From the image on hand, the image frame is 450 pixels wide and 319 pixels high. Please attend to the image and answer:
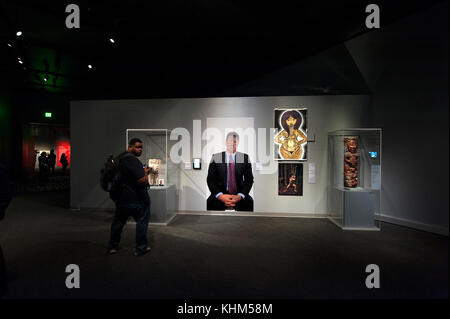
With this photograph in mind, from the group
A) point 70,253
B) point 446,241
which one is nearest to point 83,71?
point 70,253

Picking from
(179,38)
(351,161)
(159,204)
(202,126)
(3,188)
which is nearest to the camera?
(3,188)

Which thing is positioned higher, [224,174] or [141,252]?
[224,174]

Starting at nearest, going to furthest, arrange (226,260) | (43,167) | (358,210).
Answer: (226,260) < (358,210) < (43,167)

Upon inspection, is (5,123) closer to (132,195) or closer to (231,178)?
(132,195)

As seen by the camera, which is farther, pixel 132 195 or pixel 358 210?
pixel 358 210

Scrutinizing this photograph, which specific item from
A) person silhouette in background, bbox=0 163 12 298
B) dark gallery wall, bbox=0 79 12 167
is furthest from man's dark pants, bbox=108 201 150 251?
dark gallery wall, bbox=0 79 12 167

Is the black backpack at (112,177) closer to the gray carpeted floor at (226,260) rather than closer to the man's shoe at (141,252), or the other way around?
the man's shoe at (141,252)

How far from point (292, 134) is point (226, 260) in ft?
10.6

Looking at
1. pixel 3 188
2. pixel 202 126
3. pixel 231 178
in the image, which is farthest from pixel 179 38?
pixel 3 188

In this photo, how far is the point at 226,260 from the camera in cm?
294

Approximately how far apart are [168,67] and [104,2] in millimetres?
1973

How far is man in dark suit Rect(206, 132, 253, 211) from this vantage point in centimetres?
492

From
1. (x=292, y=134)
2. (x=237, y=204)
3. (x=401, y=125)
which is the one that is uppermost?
(x=401, y=125)

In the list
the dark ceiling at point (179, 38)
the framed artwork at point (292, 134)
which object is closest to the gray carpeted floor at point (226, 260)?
the framed artwork at point (292, 134)
